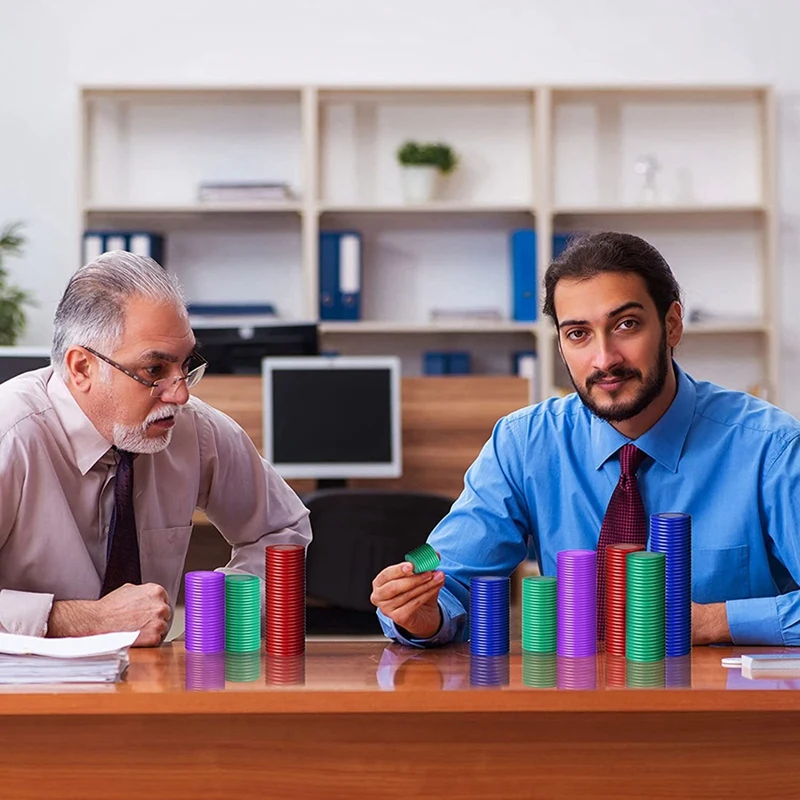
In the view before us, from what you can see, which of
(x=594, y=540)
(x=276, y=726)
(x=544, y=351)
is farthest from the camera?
(x=544, y=351)

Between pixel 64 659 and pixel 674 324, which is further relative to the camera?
pixel 674 324

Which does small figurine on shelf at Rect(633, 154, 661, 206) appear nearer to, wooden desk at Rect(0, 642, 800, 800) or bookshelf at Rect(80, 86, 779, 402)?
bookshelf at Rect(80, 86, 779, 402)

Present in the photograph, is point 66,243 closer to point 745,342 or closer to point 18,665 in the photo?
point 745,342

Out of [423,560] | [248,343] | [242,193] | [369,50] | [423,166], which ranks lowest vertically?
[423,560]

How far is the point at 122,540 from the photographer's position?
6.05 feet

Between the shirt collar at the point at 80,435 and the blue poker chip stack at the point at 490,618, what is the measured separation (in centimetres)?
67

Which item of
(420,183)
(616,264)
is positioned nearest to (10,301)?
(420,183)

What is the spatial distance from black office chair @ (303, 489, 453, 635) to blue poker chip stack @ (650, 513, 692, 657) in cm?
174

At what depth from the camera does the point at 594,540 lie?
6.08ft

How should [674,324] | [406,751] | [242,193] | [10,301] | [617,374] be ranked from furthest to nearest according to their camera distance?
[242,193], [10,301], [674,324], [617,374], [406,751]

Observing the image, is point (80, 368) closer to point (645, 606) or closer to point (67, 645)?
point (67, 645)

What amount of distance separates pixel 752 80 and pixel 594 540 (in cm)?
386

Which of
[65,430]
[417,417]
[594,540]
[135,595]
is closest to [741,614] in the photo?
[594,540]

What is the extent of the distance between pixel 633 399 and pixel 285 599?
0.60 m
